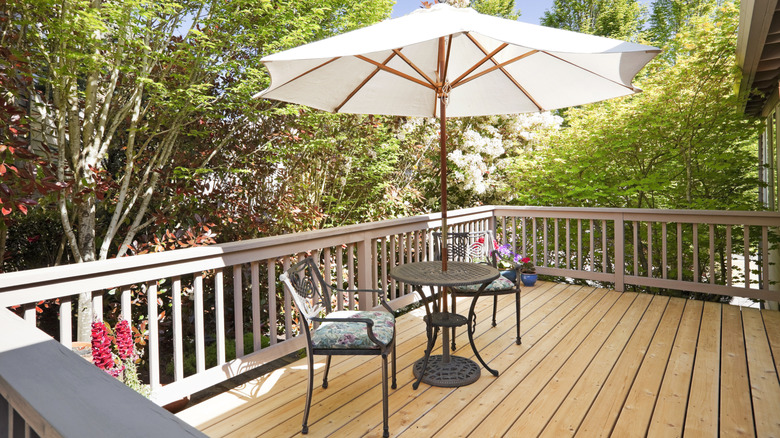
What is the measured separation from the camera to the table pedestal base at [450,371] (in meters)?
2.81

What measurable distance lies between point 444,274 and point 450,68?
1.62 m

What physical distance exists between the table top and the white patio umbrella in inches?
5.5

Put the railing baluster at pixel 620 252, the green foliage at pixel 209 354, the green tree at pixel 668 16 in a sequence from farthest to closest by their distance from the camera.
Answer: the green tree at pixel 668 16 < the railing baluster at pixel 620 252 < the green foliage at pixel 209 354

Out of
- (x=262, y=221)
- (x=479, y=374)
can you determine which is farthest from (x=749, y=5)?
(x=262, y=221)

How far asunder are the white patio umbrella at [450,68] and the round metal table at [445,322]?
0.19m

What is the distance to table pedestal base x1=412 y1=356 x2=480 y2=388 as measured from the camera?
2.81m

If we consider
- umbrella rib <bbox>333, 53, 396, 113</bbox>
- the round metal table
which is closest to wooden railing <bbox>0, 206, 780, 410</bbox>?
the round metal table

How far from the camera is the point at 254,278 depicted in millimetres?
2887

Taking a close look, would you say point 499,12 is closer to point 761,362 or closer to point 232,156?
point 232,156

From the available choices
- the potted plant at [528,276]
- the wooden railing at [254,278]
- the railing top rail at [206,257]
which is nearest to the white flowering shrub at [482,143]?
the wooden railing at [254,278]

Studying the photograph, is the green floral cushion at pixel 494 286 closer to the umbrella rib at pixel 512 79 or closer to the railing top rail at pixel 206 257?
the railing top rail at pixel 206 257

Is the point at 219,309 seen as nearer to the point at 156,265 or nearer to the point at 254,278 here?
the point at 254,278

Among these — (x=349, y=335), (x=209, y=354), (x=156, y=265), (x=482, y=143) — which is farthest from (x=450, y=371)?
(x=482, y=143)

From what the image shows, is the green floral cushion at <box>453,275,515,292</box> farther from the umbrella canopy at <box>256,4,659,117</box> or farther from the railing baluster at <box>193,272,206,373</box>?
the railing baluster at <box>193,272,206,373</box>
